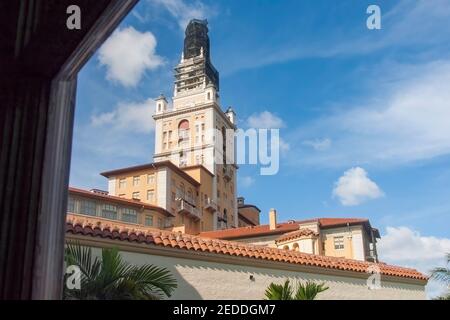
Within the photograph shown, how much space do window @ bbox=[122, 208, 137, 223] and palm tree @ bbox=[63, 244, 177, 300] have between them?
77.9 feet

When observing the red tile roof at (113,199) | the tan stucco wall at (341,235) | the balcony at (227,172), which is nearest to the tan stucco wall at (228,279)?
the tan stucco wall at (341,235)

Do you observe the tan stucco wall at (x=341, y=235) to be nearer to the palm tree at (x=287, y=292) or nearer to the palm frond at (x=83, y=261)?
the palm tree at (x=287, y=292)

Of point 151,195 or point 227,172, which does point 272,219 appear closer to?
point 151,195

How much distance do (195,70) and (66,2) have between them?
5303 cm

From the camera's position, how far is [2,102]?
1945 millimetres

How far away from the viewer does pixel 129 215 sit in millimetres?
28547

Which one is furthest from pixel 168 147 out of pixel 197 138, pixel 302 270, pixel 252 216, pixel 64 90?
pixel 64 90

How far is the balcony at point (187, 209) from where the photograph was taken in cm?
3288

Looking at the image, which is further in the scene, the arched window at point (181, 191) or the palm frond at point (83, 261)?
the arched window at point (181, 191)

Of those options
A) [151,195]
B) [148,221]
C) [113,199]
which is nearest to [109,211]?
[113,199]

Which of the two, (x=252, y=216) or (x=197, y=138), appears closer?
(x=197, y=138)

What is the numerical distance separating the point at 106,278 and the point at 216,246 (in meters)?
2.17

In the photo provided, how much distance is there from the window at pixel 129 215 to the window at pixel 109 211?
634 millimetres
